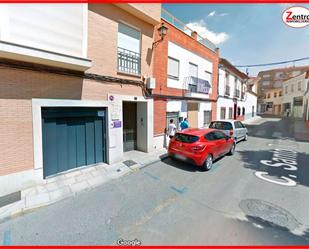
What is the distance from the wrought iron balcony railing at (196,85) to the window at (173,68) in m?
0.94

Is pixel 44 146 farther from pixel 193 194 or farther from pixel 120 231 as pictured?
pixel 193 194

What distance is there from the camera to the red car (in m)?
6.32

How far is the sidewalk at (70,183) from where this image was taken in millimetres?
4140

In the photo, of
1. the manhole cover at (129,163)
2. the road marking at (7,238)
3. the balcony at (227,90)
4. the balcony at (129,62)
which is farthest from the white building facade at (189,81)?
the road marking at (7,238)

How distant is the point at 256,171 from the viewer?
6.49 meters

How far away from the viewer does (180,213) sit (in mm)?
3916

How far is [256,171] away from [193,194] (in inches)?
125

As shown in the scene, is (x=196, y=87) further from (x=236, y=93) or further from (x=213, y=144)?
(x=236, y=93)

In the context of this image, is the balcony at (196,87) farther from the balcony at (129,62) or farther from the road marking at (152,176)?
the road marking at (152,176)

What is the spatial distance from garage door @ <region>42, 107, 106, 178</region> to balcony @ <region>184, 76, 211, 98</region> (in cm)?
620

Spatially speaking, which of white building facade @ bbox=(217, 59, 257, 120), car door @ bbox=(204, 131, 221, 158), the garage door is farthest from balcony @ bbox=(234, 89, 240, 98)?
the garage door

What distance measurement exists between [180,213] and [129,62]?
6.06 meters

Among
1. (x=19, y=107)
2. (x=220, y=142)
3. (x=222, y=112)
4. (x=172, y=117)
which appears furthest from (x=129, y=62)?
(x=222, y=112)

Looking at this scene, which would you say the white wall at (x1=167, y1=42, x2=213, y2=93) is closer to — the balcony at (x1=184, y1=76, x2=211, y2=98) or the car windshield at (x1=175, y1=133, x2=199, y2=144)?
the balcony at (x1=184, y1=76, x2=211, y2=98)
